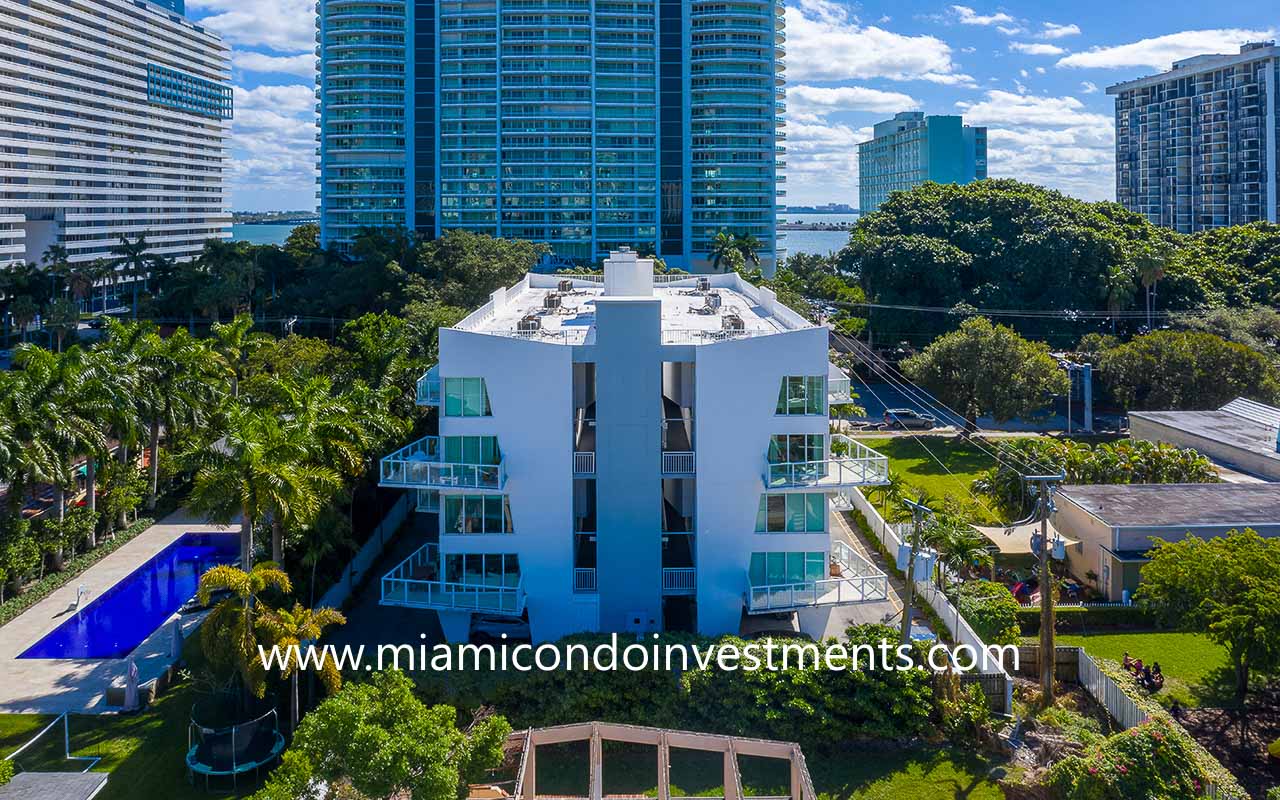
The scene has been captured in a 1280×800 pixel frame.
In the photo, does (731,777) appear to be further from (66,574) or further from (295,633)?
(66,574)

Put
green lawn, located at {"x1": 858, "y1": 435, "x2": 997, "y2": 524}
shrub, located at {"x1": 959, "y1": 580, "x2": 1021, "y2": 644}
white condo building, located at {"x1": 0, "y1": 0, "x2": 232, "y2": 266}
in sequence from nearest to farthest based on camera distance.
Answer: shrub, located at {"x1": 959, "y1": 580, "x2": 1021, "y2": 644} → green lawn, located at {"x1": 858, "y1": 435, "x2": 997, "y2": 524} → white condo building, located at {"x1": 0, "y1": 0, "x2": 232, "y2": 266}

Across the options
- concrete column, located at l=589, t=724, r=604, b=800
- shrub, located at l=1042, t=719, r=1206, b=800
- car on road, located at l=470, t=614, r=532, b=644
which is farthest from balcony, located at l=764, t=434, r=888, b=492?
concrete column, located at l=589, t=724, r=604, b=800

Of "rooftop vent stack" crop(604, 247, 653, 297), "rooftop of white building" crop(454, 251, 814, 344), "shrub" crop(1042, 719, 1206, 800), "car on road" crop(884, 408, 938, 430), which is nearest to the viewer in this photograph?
"shrub" crop(1042, 719, 1206, 800)

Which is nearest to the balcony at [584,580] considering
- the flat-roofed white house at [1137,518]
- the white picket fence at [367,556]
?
the white picket fence at [367,556]

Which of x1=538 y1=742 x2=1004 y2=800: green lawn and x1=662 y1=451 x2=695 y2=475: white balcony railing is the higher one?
x1=662 y1=451 x2=695 y2=475: white balcony railing

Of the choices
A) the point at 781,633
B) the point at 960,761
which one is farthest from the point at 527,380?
the point at 960,761

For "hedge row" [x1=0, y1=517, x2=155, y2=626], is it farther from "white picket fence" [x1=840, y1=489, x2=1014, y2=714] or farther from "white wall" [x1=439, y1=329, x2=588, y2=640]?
"white picket fence" [x1=840, y1=489, x2=1014, y2=714]

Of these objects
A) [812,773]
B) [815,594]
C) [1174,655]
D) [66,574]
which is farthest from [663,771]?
[66,574]
